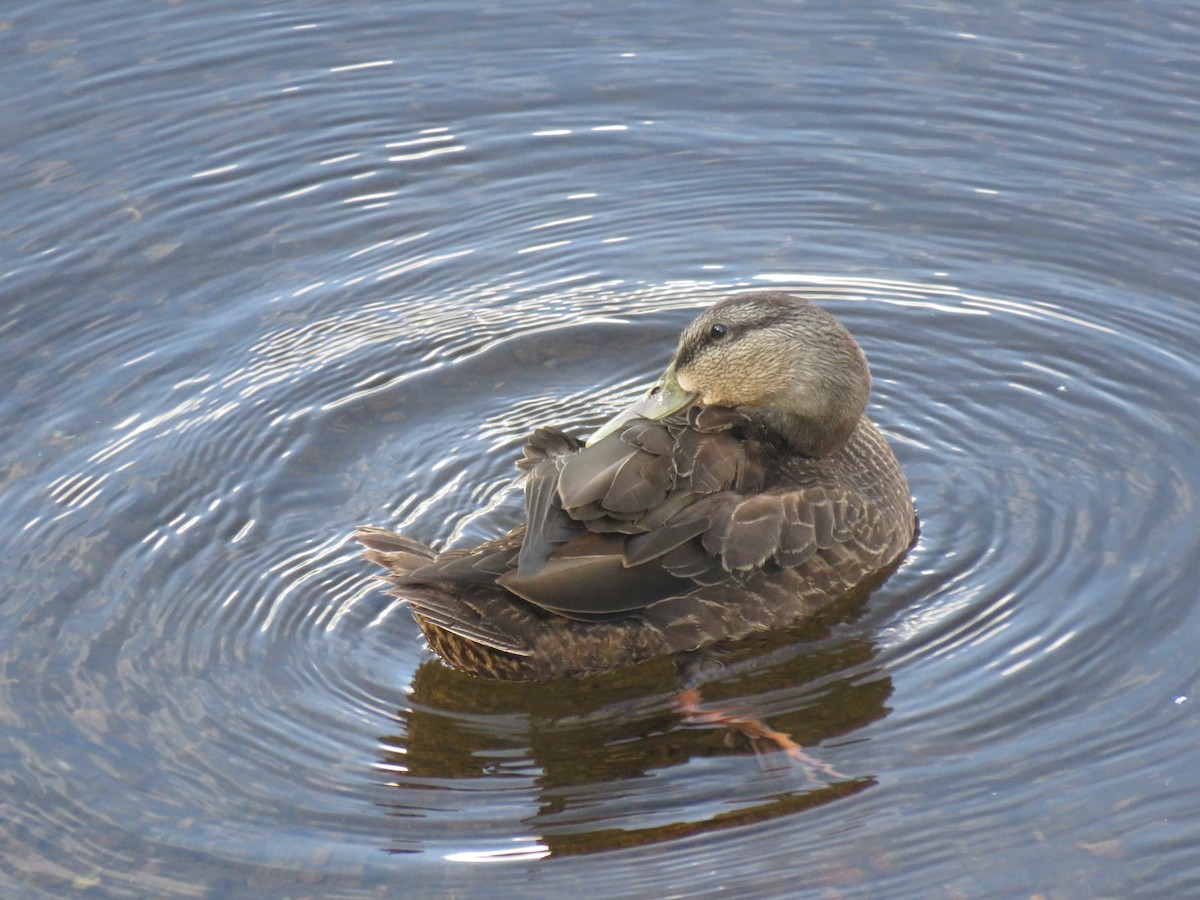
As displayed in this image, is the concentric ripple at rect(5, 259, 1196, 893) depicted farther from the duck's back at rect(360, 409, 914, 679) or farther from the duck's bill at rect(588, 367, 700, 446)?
the duck's bill at rect(588, 367, 700, 446)

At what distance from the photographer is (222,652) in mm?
6270

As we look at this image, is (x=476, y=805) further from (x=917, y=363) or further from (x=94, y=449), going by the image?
(x=917, y=363)

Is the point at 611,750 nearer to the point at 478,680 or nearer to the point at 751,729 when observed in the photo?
the point at 751,729

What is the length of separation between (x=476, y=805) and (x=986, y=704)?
6.38ft

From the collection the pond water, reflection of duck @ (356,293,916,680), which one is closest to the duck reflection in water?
reflection of duck @ (356,293,916,680)

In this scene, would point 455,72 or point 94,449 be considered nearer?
point 94,449

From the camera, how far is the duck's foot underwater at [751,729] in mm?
5764

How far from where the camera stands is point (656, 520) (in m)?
6.23

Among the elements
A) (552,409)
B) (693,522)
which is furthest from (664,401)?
(552,409)

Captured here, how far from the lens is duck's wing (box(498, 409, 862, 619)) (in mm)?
6047

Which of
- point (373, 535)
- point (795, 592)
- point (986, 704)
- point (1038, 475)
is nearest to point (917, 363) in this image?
point (1038, 475)

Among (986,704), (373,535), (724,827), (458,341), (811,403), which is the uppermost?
(458,341)

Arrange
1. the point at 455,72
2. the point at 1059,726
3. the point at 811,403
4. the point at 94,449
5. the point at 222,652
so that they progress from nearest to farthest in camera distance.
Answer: the point at 1059,726 < the point at 222,652 < the point at 811,403 < the point at 94,449 < the point at 455,72

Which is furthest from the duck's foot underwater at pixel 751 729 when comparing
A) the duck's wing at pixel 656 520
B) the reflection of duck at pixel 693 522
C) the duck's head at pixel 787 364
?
the duck's head at pixel 787 364
